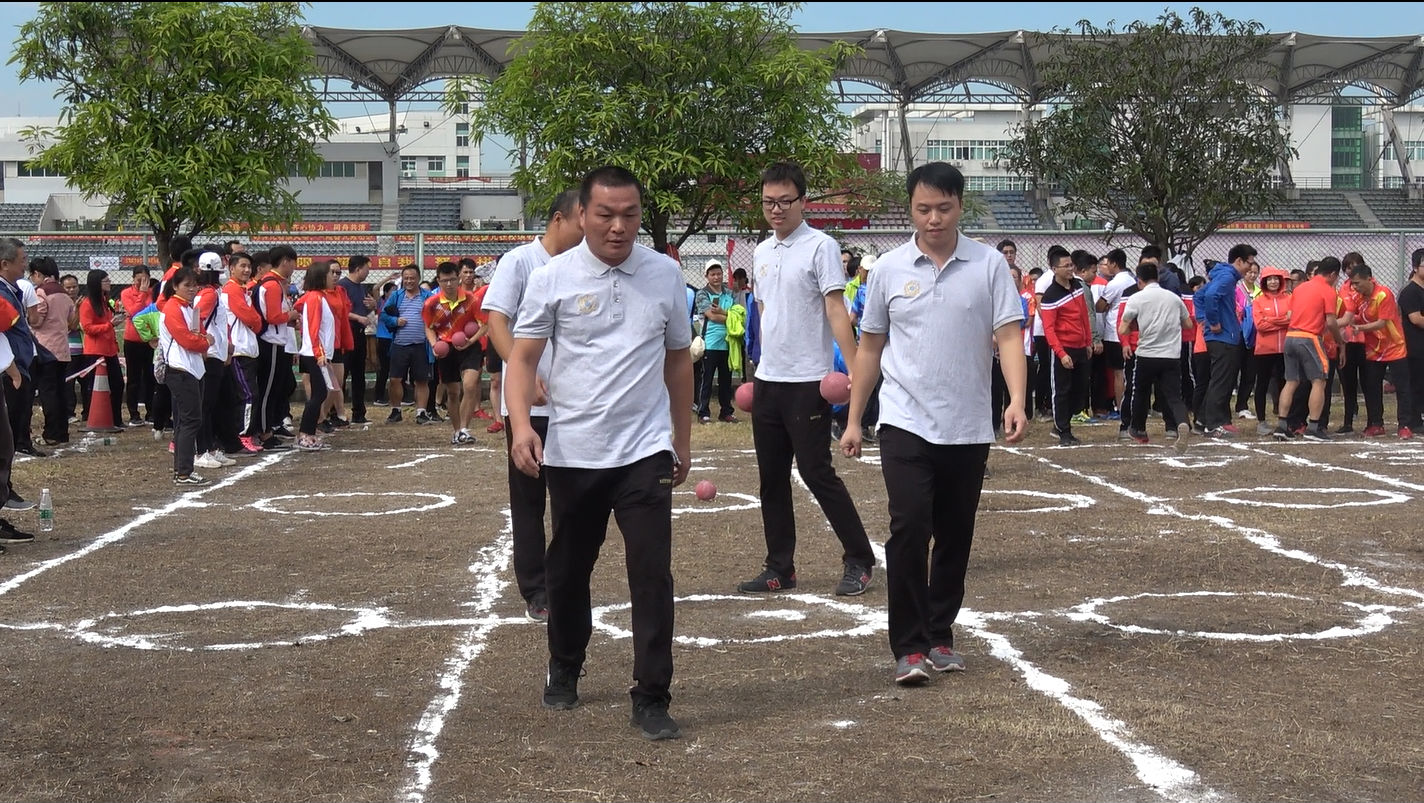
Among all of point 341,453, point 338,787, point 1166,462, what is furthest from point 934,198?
point 341,453

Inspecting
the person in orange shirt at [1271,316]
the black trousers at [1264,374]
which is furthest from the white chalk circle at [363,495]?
the black trousers at [1264,374]

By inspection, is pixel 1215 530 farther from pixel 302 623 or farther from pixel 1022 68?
pixel 1022 68

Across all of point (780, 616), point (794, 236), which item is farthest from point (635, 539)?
point (794, 236)

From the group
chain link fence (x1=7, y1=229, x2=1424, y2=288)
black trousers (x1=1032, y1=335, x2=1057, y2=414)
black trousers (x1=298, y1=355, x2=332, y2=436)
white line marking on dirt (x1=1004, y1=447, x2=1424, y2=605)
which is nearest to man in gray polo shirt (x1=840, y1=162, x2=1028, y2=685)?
white line marking on dirt (x1=1004, y1=447, x2=1424, y2=605)

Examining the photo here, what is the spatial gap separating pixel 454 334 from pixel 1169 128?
13238 mm

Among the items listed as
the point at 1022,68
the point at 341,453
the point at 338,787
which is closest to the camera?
the point at 338,787

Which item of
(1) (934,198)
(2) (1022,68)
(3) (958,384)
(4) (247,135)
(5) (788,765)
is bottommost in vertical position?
(5) (788,765)

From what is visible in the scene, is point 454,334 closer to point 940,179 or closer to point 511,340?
point 511,340

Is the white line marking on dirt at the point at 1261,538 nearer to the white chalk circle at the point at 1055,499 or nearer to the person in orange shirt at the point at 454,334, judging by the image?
the white chalk circle at the point at 1055,499

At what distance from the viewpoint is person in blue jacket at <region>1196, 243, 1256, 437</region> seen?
16.3 meters

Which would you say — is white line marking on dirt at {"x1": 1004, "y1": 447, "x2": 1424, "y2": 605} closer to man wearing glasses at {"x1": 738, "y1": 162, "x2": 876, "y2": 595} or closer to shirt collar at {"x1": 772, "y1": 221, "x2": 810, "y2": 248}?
man wearing glasses at {"x1": 738, "y1": 162, "x2": 876, "y2": 595}

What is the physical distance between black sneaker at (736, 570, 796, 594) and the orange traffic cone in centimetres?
1173

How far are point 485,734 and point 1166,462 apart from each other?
9.78 metres

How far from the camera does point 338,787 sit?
4.64 m
